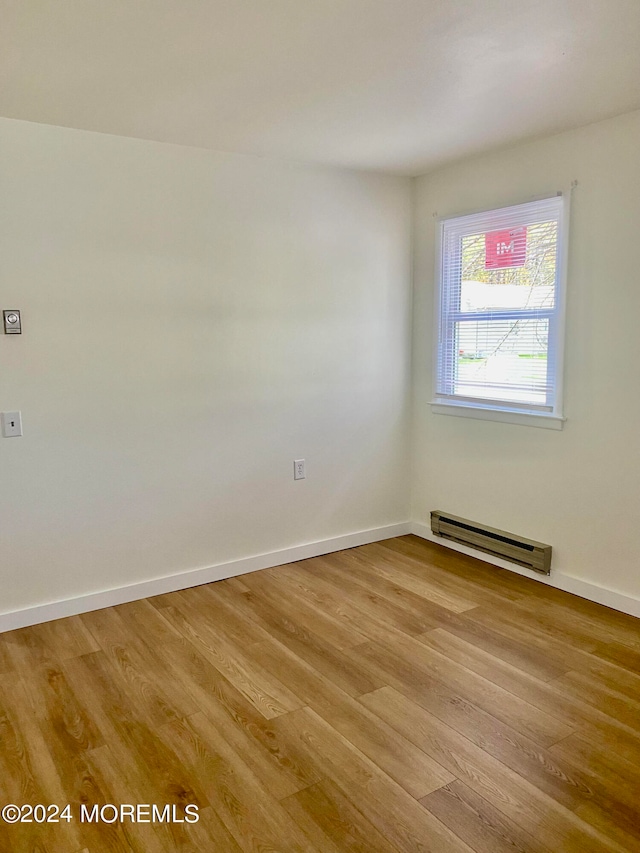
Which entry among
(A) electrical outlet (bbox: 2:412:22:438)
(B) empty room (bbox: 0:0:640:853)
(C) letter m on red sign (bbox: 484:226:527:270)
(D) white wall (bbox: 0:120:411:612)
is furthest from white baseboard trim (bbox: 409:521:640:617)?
(A) electrical outlet (bbox: 2:412:22:438)

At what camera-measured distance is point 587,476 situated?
3.29 meters

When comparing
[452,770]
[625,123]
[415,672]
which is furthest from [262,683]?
[625,123]

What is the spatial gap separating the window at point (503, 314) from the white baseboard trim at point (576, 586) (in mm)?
846

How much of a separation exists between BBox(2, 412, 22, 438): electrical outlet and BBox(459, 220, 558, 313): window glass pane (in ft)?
8.40

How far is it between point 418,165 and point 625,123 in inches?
46.9

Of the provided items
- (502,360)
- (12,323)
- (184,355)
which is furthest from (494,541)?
(12,323)

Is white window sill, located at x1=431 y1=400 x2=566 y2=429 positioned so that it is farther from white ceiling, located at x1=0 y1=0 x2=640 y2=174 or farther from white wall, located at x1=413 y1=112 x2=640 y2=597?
white ceiling, located at x1=0 y1=0 x2=640 y2=174

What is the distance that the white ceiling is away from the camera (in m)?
1.92

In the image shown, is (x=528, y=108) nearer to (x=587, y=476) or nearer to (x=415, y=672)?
(x=587, y=476)

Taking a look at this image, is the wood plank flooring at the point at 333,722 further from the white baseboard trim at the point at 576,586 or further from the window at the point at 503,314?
the window at the point at 503,314

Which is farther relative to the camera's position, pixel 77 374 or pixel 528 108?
pixel 77 374

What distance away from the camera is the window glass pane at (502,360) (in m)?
3.49

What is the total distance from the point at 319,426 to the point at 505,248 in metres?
1.49

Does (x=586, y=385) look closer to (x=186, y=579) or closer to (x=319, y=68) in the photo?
(x=319, y=68)
